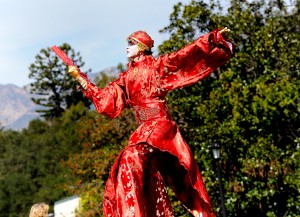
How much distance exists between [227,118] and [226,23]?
356 centimetres

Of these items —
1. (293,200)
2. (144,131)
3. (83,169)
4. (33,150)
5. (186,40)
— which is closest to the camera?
(144,131)

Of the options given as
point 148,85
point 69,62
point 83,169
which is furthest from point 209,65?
point 83,169

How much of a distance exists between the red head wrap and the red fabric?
0.17 metres

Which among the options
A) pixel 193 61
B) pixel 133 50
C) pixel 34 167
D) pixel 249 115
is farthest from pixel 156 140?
pixel 34 167

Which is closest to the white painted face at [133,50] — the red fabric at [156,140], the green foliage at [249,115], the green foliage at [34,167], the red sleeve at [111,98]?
the red fabric at [156,140]

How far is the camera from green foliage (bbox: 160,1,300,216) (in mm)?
17812

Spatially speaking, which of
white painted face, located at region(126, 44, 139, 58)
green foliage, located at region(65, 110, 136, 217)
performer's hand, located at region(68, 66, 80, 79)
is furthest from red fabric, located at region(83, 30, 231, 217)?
green foliage, located at region(65, 110, 136, 217)

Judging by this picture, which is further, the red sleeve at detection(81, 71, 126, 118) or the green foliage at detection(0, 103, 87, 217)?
the green foliage at detection(0, 103, 87, 217)

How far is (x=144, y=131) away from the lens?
6.46 metres

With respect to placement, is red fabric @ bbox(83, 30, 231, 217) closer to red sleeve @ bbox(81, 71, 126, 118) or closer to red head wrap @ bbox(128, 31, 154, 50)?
red sleeve @ bbox(81, 71, 126, 118)

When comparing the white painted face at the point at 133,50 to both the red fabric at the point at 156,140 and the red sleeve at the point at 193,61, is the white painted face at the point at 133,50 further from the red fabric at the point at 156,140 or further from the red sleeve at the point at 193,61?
the red sleeve at the point at 193,61

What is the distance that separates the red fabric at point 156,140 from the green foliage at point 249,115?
1114 cm

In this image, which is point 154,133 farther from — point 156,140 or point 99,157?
point 99,157

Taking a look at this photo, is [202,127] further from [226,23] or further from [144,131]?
[144,131]
